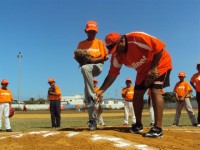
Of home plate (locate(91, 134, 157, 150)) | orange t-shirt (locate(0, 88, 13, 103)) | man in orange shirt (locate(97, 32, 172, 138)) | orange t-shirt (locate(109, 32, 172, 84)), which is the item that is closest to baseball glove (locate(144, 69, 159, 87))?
man in orange shirt (locate(97, 32, 172, 138))

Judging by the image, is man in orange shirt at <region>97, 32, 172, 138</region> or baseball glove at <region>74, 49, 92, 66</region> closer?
man in orange shirt at <region>97, 32, 172, 138</region>

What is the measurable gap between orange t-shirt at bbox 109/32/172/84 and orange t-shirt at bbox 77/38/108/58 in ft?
1.39

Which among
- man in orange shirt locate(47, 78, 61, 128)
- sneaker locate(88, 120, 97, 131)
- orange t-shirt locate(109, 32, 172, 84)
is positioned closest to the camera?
orange t-shirt locate(109, 32, 172, 84)

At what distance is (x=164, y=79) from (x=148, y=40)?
33.5 inches

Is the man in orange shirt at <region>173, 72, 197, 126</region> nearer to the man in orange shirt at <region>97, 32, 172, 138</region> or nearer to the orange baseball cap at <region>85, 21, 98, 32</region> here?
the man in orange shirt at <region>97, 32, 172, 138</region>

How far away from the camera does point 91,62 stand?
7.02 meters

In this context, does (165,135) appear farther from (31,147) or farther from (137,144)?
(31,147)

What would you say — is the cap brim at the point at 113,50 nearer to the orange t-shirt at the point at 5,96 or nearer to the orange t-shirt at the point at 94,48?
the orange t-shirt at the point at 94,48

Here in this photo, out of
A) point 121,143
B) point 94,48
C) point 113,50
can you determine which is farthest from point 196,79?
point 121,143

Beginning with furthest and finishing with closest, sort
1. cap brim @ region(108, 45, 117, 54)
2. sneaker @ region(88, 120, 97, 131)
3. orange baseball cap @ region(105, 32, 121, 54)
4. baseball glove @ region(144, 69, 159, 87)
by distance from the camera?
1. sneaker @ region(88, 120, 97, 131)
2. cap brim @ region(108, 45, 117, 54)
3. orange baseball cap @ region(105, 32, 121, 54)
4. baseball glove @ region(144, 69, 159, 87)

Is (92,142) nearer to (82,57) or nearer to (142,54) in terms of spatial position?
(142,54)

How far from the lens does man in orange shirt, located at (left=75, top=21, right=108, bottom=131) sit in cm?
692

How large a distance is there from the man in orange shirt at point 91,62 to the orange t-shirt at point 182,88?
7739mm

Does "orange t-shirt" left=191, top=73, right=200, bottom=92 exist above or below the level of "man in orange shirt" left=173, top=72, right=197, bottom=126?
above
